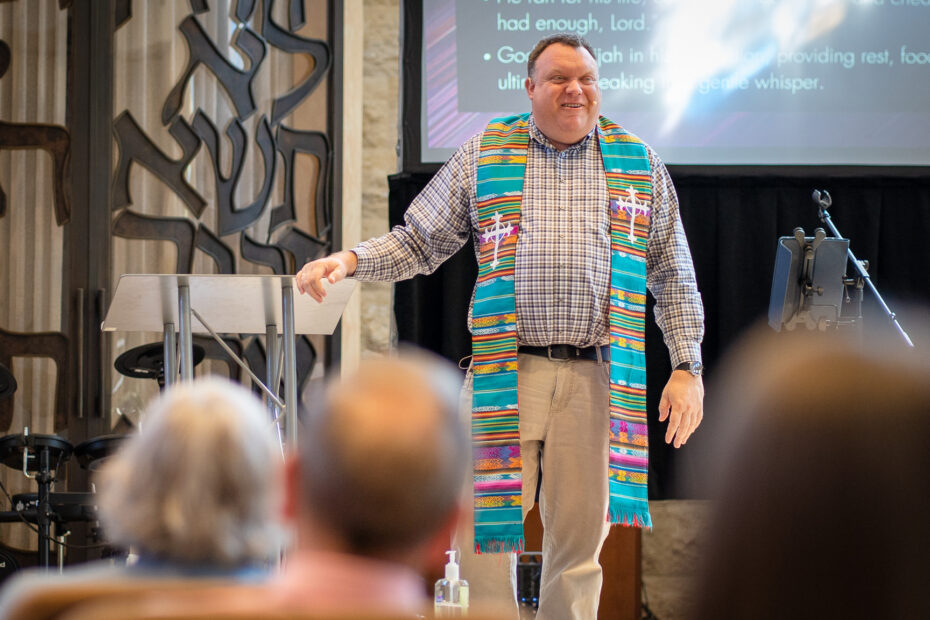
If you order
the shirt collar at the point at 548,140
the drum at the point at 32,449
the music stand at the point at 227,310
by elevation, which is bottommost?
the drum at the point at 32,449

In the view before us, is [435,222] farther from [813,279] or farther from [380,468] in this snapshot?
[380,468]

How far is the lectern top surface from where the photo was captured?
2830 mm

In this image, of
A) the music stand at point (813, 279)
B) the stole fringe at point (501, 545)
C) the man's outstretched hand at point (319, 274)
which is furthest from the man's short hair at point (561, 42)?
the music stand at point (813, 279)

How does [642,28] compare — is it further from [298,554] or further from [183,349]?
[298,554]

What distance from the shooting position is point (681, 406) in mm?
2578

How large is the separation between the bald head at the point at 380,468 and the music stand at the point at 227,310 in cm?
190

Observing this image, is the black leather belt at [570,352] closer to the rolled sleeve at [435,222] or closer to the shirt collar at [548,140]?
the rolled sleeve at [435,222]

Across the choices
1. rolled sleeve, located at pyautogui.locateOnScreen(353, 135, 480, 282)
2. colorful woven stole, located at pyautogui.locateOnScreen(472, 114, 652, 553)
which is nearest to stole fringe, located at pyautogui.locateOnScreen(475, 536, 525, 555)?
colorful woven stole, located at pyautogui.locateOnScreen(472, 114, 652, 553)

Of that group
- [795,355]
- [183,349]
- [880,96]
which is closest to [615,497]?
[183,349]

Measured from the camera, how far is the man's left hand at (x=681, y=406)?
2574 mm

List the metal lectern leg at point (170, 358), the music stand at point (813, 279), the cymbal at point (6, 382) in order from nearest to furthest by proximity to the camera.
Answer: the metal lectern leg at point (170, 358)
the cymbal at point (6, 382)
the music stand at point (813, 279)

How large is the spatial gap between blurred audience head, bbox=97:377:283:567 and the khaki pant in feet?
5.14

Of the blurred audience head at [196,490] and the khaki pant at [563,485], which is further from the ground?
the blurred audience head at [196,490]

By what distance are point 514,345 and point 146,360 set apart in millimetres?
1824
